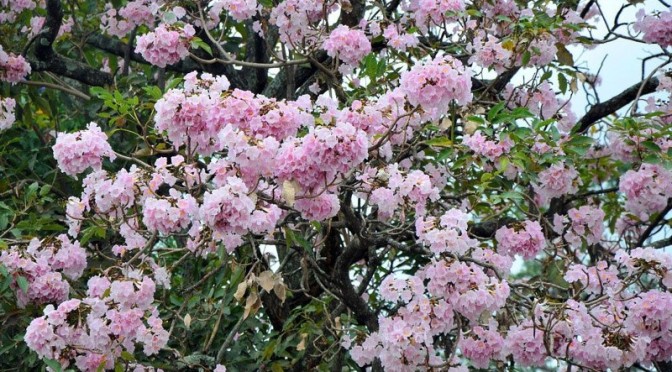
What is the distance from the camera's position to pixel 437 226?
2.95 meters

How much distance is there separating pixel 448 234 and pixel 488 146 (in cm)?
63

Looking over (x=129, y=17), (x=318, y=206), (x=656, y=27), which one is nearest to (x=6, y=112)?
(x=129, y=17)

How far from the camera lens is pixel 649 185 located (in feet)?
11.9

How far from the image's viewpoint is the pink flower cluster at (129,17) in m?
4.36

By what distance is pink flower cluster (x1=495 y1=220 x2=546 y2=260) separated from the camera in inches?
136

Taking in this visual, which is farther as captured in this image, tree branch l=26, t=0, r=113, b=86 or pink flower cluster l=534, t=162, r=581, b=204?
tree branch l=26, t=0, r=113, b=86

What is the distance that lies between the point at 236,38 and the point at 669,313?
2.49m

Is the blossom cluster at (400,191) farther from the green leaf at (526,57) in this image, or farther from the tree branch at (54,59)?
the tree branch at (54,59)

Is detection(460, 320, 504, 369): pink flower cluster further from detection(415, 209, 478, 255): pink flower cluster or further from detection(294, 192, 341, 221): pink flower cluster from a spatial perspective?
detection(294, 192, 341, 221): pink flower cluster

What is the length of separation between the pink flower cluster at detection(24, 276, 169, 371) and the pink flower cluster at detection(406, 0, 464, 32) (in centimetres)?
150

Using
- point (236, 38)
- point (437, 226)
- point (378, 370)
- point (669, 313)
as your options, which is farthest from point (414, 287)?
point (236, 38)

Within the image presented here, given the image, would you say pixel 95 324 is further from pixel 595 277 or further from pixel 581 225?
pixel 581 225

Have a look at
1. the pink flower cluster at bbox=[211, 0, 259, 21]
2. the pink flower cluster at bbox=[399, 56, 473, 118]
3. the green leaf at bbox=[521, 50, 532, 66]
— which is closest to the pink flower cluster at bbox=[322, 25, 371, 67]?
the pink flower cluster at bbox=[211, 0, 259, 21]

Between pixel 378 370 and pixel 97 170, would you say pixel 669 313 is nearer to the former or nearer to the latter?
pixel 378 370
